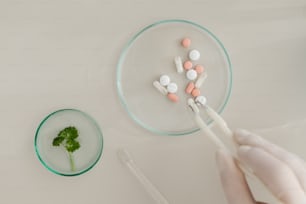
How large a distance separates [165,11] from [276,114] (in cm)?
36

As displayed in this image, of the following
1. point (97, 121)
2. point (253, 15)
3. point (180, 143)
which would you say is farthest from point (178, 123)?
point (253, 15)

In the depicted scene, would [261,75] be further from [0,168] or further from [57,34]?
[0,168]

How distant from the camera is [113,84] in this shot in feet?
4.61

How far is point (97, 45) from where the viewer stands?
1.40 metres

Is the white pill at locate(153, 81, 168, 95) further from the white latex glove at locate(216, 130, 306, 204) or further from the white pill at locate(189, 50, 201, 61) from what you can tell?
the white latex glove at locate(216, 130, 306, 204)

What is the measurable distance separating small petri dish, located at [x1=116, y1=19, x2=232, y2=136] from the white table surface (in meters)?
0.02

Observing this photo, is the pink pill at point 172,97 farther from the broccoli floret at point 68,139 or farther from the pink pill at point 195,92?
the broccoli floret at point 68,139

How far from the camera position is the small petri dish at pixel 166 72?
55.2 inches

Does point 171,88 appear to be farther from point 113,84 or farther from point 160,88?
point 113,84

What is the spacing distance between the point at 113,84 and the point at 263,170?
17.1 inches

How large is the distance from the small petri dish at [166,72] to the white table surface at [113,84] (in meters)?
0.02

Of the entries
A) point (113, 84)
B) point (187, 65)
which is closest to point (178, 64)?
point (187, 65)

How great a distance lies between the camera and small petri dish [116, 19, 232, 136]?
1.40 metres

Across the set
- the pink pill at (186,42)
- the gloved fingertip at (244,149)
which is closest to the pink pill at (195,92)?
the pink pill at (186,42)
